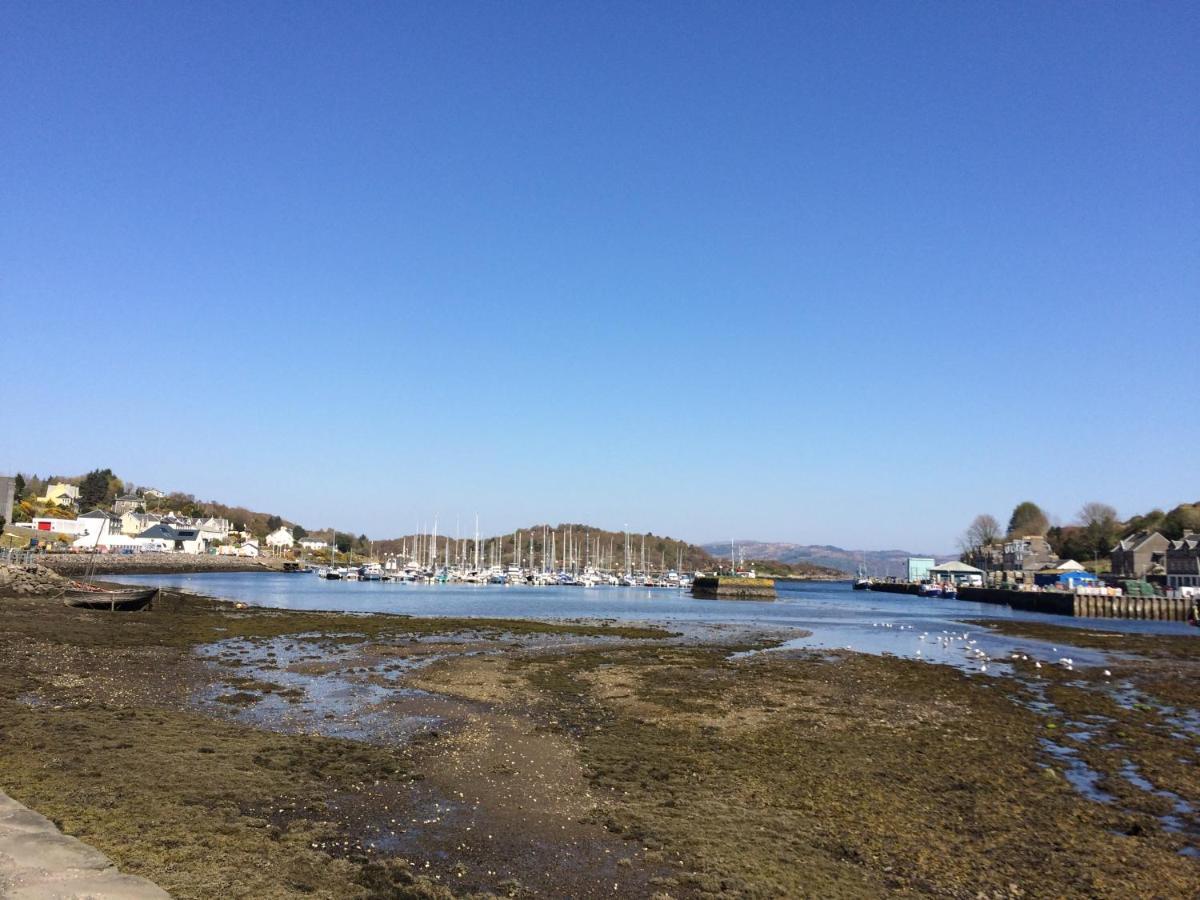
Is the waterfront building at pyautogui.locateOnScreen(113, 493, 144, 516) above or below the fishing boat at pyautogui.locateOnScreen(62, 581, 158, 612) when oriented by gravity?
above

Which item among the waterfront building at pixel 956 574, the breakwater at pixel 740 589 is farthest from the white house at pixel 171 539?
the waterfront building at pixel 956 574

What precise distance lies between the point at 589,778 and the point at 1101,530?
184776 millimetres

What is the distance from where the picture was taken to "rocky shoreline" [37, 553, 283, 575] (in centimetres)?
9350

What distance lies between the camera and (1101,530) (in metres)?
166

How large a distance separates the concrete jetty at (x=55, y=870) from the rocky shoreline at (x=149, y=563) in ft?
245

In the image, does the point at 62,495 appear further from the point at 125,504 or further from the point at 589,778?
the point at 589,778

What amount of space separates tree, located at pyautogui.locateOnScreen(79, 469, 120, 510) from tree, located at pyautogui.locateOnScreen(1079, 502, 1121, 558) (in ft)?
728

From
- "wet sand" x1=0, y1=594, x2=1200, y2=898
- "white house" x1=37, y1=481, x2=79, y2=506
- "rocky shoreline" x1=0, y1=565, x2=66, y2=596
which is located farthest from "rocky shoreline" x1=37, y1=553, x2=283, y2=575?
"wet sand" x1=0, y1=594, x2=1200, y2=898

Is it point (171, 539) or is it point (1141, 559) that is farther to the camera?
point (171, 539)

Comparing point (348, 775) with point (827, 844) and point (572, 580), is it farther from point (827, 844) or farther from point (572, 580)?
point (572, 580)

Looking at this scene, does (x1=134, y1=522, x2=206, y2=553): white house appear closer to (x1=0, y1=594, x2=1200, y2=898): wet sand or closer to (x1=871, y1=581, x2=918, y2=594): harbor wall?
(x1=0, y1=594, x2=1200, y2=898): wet sand

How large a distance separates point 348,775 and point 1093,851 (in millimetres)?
11737

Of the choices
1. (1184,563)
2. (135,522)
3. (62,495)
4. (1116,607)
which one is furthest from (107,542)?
(1184,563)

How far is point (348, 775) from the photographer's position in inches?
537
